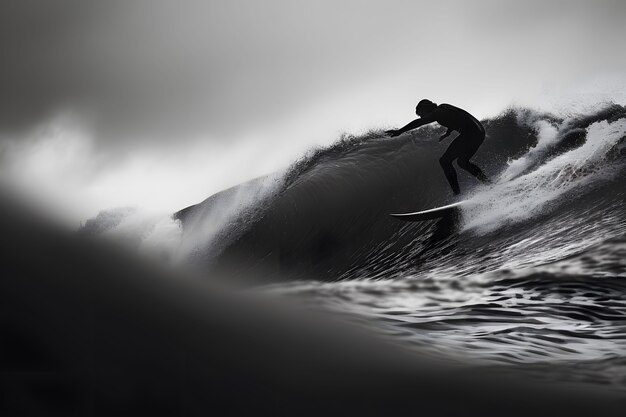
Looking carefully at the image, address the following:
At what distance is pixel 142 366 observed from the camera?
19.9 inches

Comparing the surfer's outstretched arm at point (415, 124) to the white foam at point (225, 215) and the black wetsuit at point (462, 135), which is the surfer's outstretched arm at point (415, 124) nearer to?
the black wetsuit at point (462, 135)

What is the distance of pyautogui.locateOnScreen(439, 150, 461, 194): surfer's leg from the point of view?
7.61 m

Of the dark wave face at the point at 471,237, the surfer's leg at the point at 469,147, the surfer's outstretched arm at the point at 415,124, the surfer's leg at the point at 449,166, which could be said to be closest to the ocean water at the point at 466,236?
the dark wave face at the point at 471,237

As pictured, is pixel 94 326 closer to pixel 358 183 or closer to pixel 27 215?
pixel 27 215

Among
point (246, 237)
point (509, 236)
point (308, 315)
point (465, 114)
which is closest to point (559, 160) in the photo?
point (465, 114)

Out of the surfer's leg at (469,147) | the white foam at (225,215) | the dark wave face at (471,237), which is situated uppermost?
the white foam at (225,215)

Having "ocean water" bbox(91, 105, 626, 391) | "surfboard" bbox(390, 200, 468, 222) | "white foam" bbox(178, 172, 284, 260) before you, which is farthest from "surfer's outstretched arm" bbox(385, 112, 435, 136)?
"white foam" bbox(178, 172, 284, 260)

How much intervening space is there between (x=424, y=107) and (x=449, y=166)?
2.91 ft

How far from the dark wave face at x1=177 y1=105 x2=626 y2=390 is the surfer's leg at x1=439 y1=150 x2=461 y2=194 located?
0.30m

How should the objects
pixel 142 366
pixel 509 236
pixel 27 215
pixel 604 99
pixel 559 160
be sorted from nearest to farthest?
pixel 142 366 → pixel 27 215 → pixel 509 236 → pixel 559 160 → pixel 604 99

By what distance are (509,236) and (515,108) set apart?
16.1ft

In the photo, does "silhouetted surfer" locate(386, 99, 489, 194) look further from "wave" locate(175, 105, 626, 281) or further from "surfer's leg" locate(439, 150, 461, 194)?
"wave" locate(175, 105, 626, 281)

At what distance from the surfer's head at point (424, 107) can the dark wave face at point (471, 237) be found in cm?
138

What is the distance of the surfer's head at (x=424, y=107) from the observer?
7.48m
